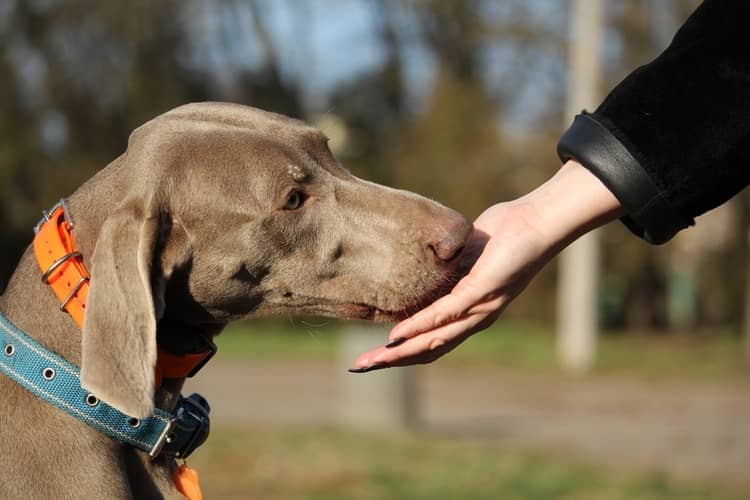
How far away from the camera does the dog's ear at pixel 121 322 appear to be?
2.58 metres

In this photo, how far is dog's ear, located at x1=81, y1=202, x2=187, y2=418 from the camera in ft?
8.48

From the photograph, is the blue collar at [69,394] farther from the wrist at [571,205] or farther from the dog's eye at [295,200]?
the wrist at [571,205]

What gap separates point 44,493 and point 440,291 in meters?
1.15

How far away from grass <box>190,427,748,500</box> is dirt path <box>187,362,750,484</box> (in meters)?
0.87

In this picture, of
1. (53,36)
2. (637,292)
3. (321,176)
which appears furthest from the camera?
(53,36)

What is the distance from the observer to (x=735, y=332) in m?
19.8

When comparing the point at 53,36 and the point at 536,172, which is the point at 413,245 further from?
the point at 53,36

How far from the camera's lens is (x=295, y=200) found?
121 inches

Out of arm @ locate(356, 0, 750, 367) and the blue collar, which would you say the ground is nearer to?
arm @ locate(356, 0, 750, 367)

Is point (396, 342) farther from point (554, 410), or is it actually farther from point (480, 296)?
point (554, 410)

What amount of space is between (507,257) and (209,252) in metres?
0.85

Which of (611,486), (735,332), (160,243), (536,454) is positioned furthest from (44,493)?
(735,332)

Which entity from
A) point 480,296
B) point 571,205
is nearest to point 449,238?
point 480,296

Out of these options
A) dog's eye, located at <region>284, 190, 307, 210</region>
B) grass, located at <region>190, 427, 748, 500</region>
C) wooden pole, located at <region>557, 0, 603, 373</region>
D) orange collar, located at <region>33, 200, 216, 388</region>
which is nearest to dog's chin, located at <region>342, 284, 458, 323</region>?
dog's eye, located at <region>284, 190, 307, 210</region>
